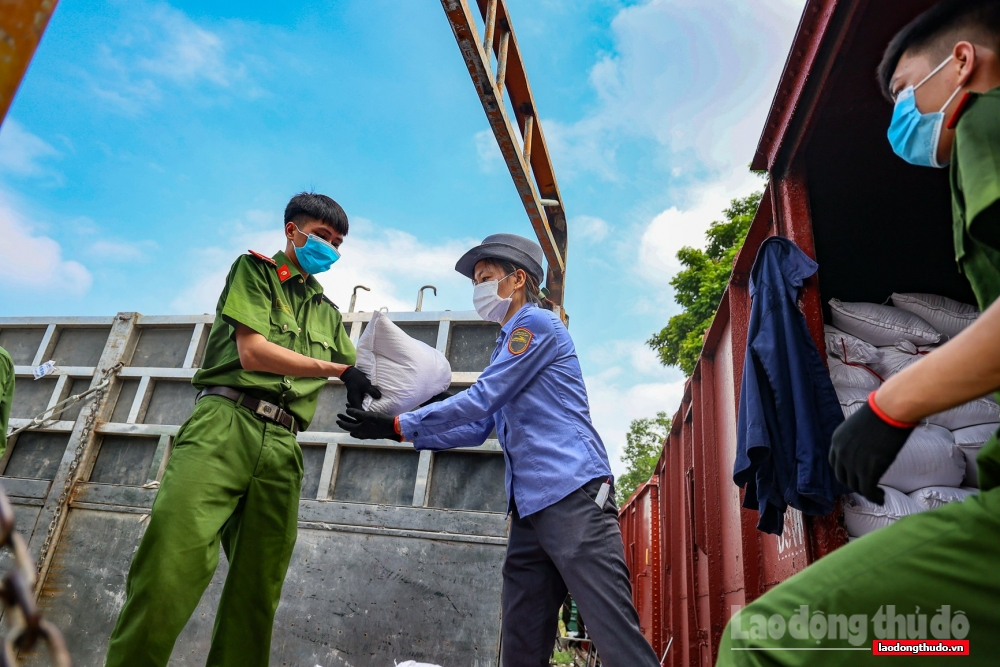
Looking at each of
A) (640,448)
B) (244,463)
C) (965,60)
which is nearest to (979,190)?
(965,60)

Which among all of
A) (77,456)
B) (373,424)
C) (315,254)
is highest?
(315,254)

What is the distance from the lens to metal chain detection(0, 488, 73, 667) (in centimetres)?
35

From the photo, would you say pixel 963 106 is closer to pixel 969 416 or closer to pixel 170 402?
pixel 969 416

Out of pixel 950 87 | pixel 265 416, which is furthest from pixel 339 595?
pixel 950 87

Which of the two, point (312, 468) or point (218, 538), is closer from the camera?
point (218, 538)

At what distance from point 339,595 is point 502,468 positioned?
104 centimetres

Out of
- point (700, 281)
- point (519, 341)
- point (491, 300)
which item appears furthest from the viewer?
point (700, 281)

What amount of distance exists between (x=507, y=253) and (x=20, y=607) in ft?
7.33

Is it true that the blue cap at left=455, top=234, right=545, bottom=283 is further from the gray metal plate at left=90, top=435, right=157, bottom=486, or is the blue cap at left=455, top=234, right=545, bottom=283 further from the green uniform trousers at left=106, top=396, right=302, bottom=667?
the gray metal plate at left=90, top=435, right=157, bottom=486

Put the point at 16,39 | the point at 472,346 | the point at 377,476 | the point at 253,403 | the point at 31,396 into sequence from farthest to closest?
the point at 31,396, the point at 472,346, the point at 377,476, the point at 253,403, the point at 16,39

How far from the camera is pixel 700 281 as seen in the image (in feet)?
46.3

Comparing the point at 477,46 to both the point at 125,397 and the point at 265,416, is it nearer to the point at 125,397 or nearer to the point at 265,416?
the point at 265,416

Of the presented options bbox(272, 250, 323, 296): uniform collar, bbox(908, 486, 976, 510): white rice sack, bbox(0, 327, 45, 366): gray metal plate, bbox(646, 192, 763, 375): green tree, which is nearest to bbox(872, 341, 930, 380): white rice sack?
bbox(908, 486, 976, 510): white rice sack

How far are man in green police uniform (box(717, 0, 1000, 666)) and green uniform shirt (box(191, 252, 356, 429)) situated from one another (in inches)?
72.6
